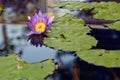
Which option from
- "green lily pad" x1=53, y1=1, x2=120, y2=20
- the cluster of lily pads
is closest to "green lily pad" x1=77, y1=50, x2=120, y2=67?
the cluster of lily pads

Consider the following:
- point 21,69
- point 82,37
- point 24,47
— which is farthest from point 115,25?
point 21,69

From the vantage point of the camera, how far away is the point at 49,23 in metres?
1.49

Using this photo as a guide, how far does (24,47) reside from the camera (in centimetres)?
137

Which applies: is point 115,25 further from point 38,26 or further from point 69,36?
point 38,26

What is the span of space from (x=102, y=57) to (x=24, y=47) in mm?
444

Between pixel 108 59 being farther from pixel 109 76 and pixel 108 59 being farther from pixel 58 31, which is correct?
pixel 58 31

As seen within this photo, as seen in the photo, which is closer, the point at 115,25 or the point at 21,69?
the point at 21,69

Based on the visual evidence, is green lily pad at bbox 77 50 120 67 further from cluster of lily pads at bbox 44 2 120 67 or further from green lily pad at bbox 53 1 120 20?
green lily pad at bbox 53 1 120 20

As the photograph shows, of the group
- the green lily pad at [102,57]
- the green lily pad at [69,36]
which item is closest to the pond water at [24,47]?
the green lily pad at [69,36]

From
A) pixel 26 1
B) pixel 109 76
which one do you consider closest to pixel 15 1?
pixel 26 1

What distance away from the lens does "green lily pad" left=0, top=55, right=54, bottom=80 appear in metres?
1.03

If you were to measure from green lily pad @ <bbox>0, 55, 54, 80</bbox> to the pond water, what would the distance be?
0.23 ft

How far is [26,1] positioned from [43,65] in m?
1.25

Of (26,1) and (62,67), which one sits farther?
(26,1)
